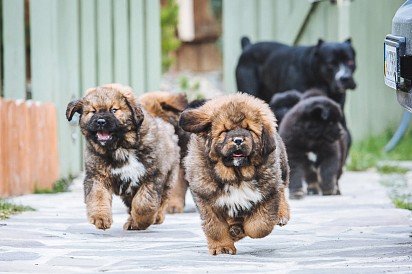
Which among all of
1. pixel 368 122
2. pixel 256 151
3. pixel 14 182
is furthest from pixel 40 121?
pixel 368 122

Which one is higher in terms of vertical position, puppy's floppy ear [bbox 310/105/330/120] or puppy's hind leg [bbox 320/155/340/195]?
puppy's floppy ear [bbox 310/105/330/120]

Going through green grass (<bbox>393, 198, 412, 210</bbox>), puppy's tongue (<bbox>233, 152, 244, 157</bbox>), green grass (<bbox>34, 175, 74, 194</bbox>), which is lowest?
green grass (<bbox>34, 175, 74, 194</bbox>)

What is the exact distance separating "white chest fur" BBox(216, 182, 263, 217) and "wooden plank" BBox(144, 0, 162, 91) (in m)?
7.37

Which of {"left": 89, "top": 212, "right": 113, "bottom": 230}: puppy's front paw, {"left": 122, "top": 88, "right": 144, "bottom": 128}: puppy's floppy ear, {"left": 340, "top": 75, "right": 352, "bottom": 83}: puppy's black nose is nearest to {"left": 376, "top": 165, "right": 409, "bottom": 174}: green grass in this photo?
{"left": 340, "top": 75, "right": 352, "bottom": 83}: puppy's black nose

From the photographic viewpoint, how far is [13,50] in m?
12.5

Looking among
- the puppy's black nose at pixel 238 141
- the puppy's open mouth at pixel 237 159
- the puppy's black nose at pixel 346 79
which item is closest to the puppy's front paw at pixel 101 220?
the puppy's open mouth at pixel 237 159

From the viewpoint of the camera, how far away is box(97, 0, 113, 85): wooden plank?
44.1 ft

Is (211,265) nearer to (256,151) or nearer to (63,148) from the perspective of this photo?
(256,151)

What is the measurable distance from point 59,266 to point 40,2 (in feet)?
Answer: 22.7

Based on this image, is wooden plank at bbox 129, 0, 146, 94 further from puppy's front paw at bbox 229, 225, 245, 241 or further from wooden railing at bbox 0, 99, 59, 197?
puppy's front paw at bbox 229, 225, 245, 241

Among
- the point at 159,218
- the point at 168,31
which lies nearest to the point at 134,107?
the point at 159,218

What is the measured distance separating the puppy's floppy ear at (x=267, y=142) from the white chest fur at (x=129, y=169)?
156 cm

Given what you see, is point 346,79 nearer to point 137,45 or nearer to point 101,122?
point 137,45

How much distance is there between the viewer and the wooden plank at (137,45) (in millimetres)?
13694
